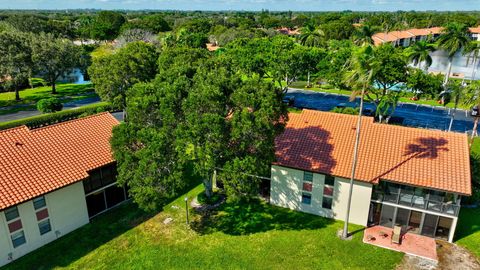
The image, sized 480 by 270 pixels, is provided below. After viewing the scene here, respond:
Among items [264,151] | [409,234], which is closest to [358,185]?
[409,234]

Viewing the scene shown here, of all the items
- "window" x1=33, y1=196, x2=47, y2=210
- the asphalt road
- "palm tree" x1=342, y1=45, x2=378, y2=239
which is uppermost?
"palm tree" x1=342, y1=45, x2=378, y2=239

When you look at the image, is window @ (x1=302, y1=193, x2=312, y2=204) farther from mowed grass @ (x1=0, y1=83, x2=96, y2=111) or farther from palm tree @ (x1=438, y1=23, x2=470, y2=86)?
mowed grass @ (x1=0, y1=83, x2=96, y2=111)

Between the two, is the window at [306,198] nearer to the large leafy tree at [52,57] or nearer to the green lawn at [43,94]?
the green lawn at [43,94]

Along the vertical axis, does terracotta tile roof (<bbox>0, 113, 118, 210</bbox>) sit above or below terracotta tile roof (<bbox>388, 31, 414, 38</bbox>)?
below

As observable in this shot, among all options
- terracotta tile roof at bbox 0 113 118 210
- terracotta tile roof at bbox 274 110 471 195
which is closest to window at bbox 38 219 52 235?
terracotta tile roof at bbox 0 113 118 210

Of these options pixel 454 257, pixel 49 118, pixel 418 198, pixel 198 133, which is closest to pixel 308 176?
pixel 418 198

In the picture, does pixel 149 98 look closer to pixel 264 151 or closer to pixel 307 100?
pixel 264 151
